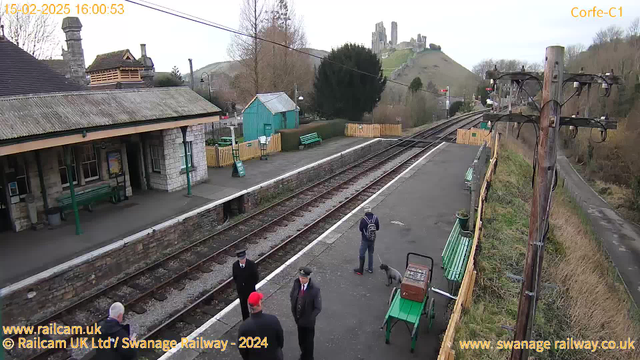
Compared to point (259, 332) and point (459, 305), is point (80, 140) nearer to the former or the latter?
point (259, 332)

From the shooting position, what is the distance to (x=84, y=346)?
7.41 m

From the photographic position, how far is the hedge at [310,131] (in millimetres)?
24359

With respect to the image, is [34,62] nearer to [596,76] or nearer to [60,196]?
[60,196]

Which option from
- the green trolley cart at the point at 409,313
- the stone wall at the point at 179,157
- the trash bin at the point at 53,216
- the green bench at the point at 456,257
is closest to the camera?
the green trolley cart at the point at 409,313

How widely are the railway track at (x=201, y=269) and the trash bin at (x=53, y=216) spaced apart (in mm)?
3656

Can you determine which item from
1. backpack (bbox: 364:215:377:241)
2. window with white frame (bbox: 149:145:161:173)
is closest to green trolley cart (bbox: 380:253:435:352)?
backpack (bbox: 364:215:377:241)

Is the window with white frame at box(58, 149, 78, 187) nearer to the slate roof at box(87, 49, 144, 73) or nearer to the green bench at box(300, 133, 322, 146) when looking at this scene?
the slate roof at box(87, 49, 144, 73)

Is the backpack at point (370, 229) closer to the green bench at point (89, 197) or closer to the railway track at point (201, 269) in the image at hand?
the railway track at point (201, 269)

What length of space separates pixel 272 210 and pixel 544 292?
30.1ft

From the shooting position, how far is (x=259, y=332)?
4469 mm

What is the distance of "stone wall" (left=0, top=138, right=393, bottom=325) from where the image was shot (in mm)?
8312

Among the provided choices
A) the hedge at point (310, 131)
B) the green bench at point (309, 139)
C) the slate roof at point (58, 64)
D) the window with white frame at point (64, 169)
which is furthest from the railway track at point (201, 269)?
the slate roof at point (58, 64)

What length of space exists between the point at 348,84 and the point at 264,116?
10.2 m

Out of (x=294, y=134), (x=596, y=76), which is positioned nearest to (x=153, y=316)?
(x=596, y=76)
